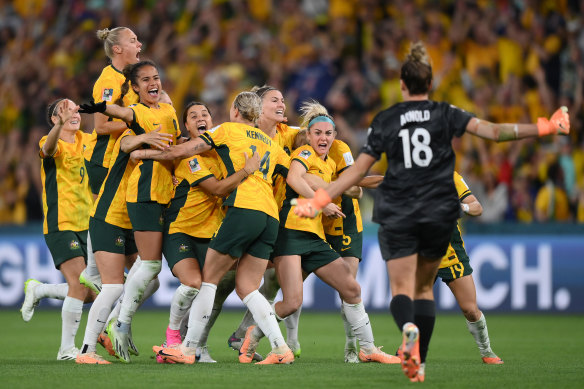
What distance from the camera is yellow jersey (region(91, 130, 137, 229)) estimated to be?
7.92 m

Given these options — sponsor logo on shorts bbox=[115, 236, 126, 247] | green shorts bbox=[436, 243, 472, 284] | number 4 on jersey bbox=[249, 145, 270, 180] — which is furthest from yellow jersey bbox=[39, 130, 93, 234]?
green shorts bbox=[436, 243, 472, 284]

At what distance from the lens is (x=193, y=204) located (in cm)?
786

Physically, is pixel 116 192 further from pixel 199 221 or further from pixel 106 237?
pixel 199 221

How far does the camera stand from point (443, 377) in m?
6.46

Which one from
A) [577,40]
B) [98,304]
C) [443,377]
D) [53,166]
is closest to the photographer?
[443,377]

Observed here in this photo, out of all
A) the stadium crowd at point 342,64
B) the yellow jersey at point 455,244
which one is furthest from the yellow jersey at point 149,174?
the stadium crowd at point 342,64

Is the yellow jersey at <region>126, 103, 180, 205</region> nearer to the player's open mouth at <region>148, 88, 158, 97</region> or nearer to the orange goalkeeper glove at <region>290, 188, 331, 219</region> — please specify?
the player's open mouth at <region>148, 88, 158, 97</region>

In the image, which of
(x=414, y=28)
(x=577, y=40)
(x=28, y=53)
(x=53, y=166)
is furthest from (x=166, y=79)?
(x=53, y=166)

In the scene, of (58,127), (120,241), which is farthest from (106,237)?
(58,127)

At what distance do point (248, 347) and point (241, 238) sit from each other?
117cm

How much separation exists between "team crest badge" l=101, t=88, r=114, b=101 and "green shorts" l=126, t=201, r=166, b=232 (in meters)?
1.01

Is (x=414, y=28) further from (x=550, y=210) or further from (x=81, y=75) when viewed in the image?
(x=81, y=75)

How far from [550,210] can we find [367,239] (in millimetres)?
2881

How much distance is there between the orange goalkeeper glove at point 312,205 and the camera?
6.16 m
